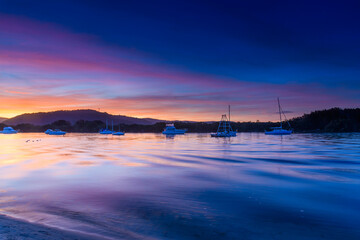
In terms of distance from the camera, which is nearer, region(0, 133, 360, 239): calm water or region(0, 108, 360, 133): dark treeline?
region(0, 133, 360, 239): calm water

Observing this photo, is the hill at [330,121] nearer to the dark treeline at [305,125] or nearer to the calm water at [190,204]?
the dark treeline at [305,125]

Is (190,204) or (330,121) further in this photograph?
(330,121)

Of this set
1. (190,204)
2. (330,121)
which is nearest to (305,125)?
(330,121)

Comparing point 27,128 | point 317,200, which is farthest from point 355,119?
point 27,128

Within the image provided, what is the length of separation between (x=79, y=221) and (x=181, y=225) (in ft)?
8.71

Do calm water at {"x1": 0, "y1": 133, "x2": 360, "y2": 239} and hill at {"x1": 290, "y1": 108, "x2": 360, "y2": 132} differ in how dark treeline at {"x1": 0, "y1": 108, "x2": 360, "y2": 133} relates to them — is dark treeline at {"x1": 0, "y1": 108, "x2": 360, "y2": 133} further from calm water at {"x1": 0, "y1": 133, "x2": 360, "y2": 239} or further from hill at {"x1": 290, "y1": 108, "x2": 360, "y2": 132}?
calm water at {"x1": 0, "y1": 133, "x2": 360, "y2": 239}

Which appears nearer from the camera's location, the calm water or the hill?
the calm water

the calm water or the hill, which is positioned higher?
the hill

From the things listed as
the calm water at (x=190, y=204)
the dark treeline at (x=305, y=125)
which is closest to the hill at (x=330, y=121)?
the dark treeline at (x=305, y=125)

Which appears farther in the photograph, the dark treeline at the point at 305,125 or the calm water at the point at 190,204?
the dark treeline at the point at 305,125

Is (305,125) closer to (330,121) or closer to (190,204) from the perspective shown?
(330,121)

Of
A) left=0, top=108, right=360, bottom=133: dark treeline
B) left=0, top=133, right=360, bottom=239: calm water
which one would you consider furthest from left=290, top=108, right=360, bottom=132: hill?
left=0, top=133, right=360, bottom=239: calm water

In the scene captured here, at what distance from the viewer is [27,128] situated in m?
195

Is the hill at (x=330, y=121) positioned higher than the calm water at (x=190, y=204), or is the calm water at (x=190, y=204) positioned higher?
the hill at (x=330, y=121)
